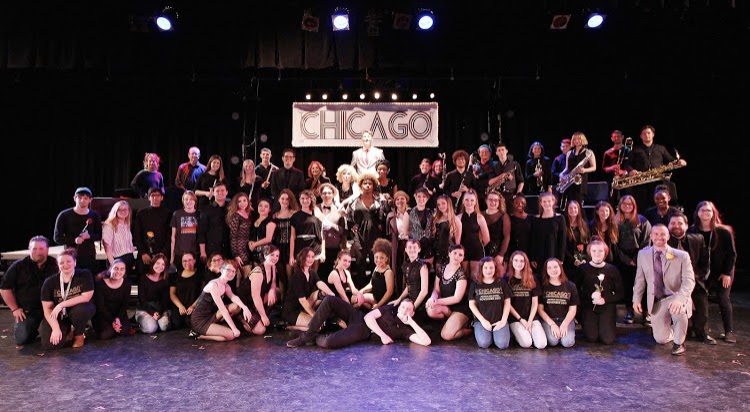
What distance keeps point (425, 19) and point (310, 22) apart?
1586mm

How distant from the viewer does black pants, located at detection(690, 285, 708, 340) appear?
5078mm

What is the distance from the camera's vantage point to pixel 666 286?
4.95 meters

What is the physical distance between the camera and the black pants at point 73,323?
4883 millimetres

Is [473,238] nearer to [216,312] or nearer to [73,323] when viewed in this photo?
[216,312]

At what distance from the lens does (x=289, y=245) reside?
19.6 ft

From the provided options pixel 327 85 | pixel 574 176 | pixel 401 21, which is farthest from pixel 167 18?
pixel 574 176

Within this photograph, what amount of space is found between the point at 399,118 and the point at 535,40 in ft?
8.59

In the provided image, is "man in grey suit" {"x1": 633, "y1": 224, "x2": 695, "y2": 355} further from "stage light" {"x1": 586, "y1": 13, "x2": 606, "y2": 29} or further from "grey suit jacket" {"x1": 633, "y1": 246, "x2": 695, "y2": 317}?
"stage light" {"x1": 586, "y1": 13, "x2": 606, "y2": 29}

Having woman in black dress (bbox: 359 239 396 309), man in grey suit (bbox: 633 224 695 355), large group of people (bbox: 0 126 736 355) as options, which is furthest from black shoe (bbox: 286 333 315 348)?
man in grey suit (bbox: 633 224 695 355)

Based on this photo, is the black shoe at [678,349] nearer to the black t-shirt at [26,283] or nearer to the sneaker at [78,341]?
the sneaker at [78,341]

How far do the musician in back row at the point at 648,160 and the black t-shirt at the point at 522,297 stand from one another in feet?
10.7

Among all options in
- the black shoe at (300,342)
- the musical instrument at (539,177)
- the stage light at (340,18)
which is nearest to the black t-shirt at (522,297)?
the black shoe at (300,342)

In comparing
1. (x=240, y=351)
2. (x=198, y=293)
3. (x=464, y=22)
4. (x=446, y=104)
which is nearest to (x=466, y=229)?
(x=240, y=351)

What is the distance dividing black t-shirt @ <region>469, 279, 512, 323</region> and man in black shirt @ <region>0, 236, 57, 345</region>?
13.6 ft
